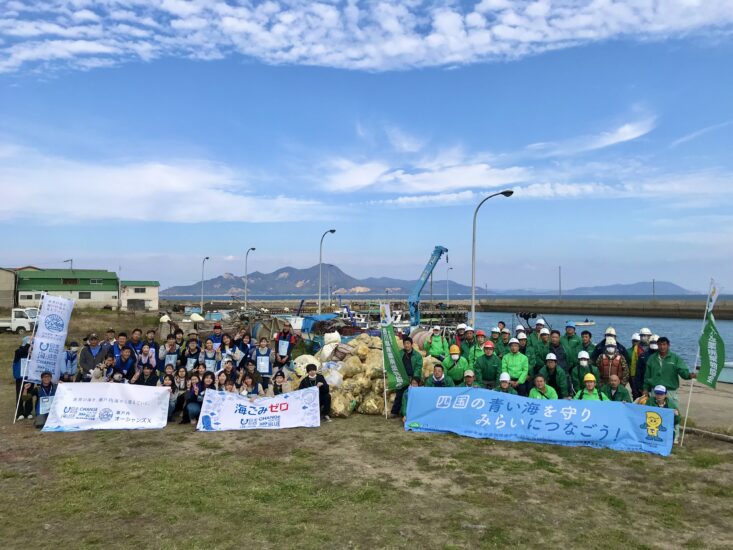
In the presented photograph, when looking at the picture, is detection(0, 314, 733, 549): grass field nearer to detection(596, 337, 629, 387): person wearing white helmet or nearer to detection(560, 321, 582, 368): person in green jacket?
detection(596, 337, 629, 387): person wearing white helmet

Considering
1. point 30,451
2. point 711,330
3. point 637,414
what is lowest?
point 30,451

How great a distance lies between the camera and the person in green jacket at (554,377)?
400 inches

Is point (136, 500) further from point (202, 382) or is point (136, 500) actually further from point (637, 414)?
point (637, 414)

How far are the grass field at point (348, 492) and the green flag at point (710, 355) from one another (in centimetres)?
116

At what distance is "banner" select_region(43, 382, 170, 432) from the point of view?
1005 centimetres

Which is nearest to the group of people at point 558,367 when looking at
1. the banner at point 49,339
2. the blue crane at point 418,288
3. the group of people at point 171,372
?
the group of people at point 171,372

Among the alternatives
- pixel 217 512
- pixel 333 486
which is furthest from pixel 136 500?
pixel 333 486

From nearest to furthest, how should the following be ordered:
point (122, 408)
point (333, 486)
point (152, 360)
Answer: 1. point (333, 486)
2. point (122, 408)
3. point (152, 360)

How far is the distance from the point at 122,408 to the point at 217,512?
5012 millimetres

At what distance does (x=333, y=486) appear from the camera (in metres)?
7.18

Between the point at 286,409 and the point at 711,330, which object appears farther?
the point at 286,409

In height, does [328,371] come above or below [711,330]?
below

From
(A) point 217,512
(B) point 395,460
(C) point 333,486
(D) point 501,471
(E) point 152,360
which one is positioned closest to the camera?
(A) point 217,512

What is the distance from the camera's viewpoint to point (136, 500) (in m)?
6.66
